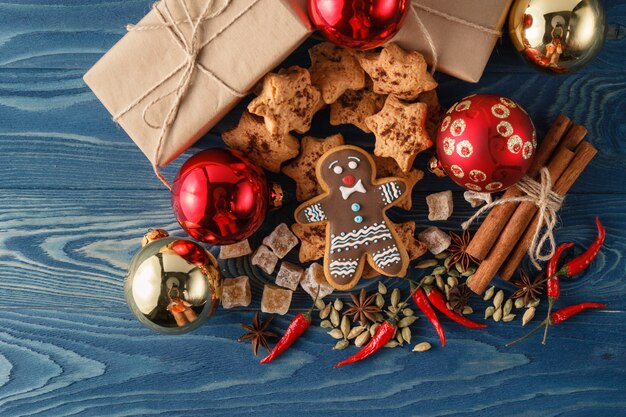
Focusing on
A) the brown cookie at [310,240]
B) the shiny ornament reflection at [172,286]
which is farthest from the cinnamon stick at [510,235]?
the shiny ornament reflection at [172,286]

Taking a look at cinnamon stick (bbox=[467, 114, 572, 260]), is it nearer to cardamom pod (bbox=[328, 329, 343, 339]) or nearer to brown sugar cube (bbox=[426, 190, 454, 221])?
brown sugar cube (bbox=[426, 190, 454, 221])

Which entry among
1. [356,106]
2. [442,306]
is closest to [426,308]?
[442,306]

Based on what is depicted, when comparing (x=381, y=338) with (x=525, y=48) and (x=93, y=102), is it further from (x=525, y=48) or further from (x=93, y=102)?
(x=93, y=102)

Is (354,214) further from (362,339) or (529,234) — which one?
(529,234)

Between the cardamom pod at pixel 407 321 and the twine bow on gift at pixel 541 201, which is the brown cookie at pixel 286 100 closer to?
the twine bow on gift at pixel 541 201

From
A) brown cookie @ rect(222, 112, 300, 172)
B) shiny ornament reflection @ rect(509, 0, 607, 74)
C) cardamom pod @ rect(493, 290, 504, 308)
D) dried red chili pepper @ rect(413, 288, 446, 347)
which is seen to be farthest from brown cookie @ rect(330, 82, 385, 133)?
cardamom pod @ rect(493, 290, 504, 308)

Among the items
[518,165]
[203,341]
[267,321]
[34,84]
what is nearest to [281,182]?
[267,321]
